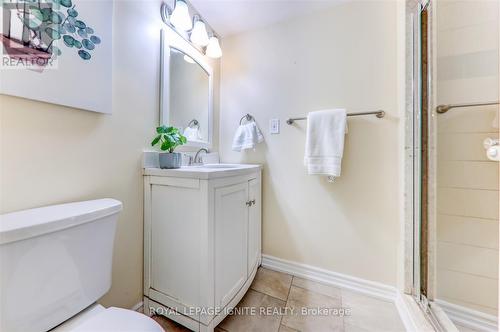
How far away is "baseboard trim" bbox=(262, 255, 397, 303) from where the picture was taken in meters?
1.24

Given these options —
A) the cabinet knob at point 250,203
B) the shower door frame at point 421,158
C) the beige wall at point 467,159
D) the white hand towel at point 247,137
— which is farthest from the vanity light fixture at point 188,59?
the beige wall at point 467,159

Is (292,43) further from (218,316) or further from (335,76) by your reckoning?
(218,316)

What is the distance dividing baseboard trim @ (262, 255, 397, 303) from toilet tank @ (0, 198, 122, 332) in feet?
3.85

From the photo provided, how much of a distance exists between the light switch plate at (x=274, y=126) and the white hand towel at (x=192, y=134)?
603 mm

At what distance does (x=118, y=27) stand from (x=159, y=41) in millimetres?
273

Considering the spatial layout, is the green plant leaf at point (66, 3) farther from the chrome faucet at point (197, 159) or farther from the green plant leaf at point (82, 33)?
the chrome faucet at point (197, 159)

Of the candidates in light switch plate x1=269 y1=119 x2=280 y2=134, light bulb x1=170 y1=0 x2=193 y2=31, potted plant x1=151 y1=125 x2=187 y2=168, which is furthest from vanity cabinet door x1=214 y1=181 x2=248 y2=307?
light bulb x1=170 y1=0 x2=193 y2=31

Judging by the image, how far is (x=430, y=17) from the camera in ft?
3.45

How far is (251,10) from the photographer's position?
4.73ft

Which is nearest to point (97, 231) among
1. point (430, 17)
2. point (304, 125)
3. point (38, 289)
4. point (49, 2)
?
point (38, 289)

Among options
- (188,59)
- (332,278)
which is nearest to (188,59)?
(188,59)

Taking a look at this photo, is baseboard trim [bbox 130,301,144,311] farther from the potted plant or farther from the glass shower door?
the glass shower door

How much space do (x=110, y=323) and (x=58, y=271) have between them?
24 centimetres

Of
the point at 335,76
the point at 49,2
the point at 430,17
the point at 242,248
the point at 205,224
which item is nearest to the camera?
the point at 49,2
